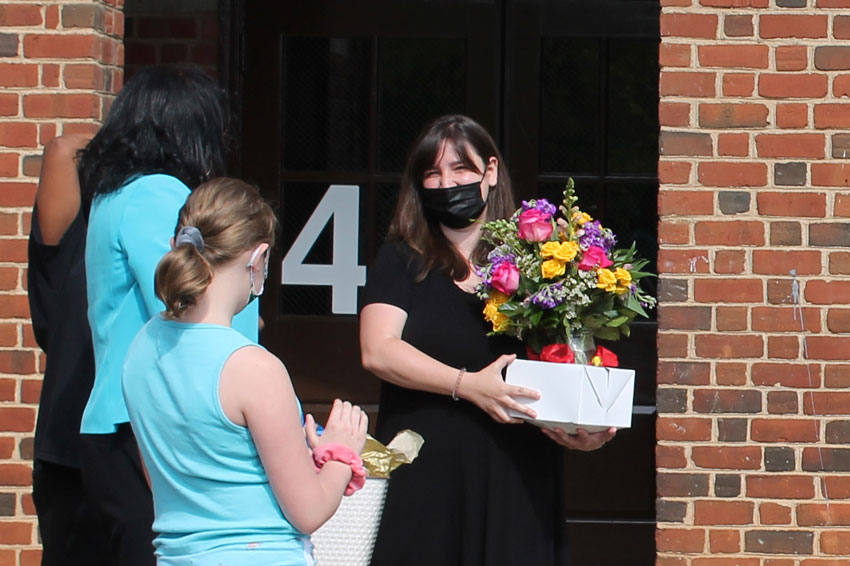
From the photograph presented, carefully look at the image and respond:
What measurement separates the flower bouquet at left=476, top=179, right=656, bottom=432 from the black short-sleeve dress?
0.17m

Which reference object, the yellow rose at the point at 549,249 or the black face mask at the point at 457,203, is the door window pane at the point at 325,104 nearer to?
the black face mask at the point at 457,203

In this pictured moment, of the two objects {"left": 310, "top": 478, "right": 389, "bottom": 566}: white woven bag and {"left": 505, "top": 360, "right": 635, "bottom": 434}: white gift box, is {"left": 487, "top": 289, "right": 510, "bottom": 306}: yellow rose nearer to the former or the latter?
{"left": 505, "top": 360, "right": 635, "bottom": 434}: white gift box

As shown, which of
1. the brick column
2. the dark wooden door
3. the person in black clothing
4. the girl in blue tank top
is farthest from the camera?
the dark wooden door

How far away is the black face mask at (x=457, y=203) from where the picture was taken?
3438 millimetres

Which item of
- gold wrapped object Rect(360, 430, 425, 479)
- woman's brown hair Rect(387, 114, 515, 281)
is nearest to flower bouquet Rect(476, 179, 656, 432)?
woman's brown hair Rect(387, 114, 515, 281)

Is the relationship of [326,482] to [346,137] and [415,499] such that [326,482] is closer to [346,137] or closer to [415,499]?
[415,499]

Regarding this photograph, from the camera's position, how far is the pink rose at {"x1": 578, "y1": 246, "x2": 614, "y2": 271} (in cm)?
309

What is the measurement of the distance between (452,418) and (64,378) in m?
1.04

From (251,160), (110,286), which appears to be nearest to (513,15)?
(251,160)

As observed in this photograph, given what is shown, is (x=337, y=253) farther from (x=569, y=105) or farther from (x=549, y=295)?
(x=549, y=295)

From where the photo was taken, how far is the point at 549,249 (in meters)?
3.10

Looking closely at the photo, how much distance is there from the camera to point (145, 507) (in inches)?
109

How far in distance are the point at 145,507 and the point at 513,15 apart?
3.29 metres

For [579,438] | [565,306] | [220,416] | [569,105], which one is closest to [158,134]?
[220,416]
